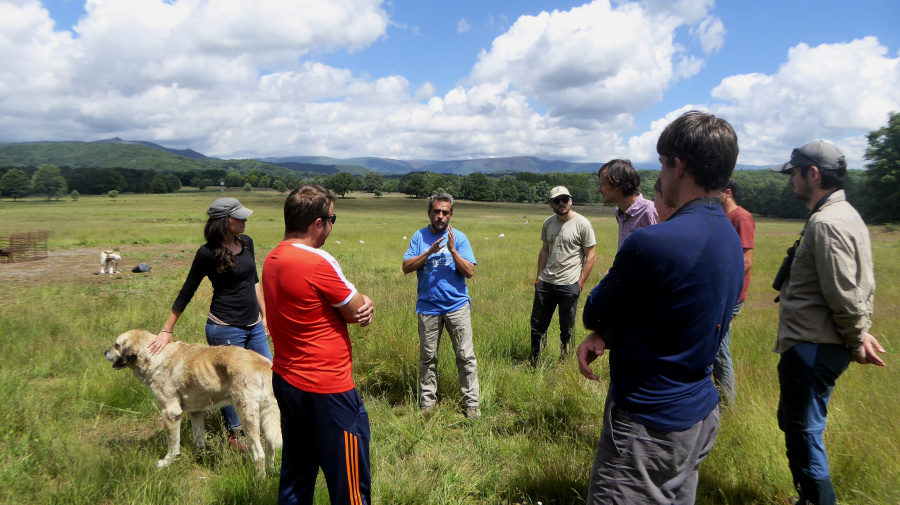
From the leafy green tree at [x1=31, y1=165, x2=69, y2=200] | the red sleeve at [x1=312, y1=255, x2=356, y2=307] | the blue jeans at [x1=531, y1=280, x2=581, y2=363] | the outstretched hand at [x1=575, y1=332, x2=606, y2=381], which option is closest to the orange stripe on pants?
the red sleeve at [x1=312, y1=255, x2=356, y2=307]

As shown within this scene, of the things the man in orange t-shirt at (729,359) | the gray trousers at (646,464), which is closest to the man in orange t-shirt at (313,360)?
the gray trousers at (646,464)

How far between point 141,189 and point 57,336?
90813 millimetres

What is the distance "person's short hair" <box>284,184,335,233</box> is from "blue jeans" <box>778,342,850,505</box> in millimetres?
2735

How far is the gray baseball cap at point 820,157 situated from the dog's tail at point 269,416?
396 cm

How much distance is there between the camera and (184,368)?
3555 millimetres

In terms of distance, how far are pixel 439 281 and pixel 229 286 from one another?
191cm

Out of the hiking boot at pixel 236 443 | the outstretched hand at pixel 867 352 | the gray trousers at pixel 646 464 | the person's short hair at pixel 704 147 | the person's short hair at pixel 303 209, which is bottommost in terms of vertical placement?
the hiking boot at pixel 236 443

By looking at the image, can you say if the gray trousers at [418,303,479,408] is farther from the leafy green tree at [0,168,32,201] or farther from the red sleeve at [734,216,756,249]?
the leafy green tree at [0,168,32,201]

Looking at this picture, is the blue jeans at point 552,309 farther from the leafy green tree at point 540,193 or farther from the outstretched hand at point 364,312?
the leafy green tree at point 540,193

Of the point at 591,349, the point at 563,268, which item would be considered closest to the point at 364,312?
the point at 591,349

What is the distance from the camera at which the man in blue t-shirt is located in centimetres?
424

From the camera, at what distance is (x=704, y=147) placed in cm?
164

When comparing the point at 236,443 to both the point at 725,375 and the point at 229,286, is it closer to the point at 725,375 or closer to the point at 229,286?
the point at 229,286

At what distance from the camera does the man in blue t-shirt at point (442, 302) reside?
13.9 feet
